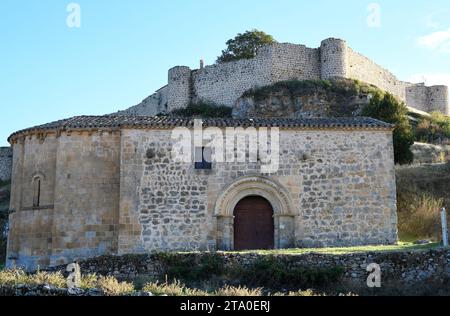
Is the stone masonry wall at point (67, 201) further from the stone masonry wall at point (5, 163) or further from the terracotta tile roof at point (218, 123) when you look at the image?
the stone masonry wall at point (5, 163)

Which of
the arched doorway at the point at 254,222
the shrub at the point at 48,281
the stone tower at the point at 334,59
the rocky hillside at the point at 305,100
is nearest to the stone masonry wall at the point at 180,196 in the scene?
the arched doorway at the point at 254,222

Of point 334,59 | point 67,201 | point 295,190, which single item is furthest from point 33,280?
point 334,59

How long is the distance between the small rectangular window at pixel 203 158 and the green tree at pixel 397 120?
13.3 meters

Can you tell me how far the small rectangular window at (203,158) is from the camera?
21.0 metres

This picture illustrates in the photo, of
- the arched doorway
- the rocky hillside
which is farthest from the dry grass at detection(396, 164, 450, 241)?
the rocky hillside

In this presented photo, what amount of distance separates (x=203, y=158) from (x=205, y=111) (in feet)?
77.6

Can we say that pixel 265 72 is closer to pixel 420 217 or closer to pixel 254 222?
pixel 420 217

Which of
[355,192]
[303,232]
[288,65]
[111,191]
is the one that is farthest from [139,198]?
[288,65]

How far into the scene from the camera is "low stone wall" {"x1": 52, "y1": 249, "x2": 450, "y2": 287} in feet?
45.9

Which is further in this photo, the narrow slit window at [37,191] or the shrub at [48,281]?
the narrow slit window at [37,191]

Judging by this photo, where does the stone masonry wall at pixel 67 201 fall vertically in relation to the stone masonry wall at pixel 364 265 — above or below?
above

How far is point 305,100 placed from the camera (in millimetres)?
41438

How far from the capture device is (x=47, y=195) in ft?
71.5

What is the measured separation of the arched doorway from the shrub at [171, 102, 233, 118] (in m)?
22.9
